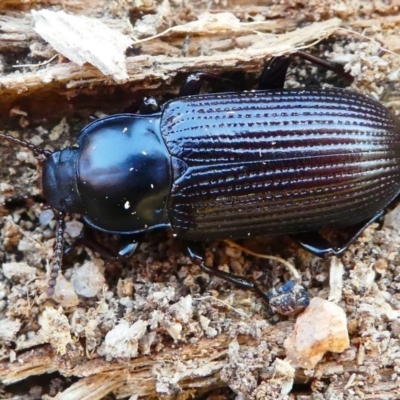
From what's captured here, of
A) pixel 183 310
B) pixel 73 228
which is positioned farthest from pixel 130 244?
pixel 183 310

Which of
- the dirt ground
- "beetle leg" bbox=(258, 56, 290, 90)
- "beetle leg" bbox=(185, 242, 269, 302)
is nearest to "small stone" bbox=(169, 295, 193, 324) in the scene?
the dirt ground

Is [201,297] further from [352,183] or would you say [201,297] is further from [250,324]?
[352,183]

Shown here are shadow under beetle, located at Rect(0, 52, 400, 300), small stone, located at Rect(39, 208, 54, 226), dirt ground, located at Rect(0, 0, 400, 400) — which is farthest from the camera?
small stone, located at Rect(39, 208, 54, 226)

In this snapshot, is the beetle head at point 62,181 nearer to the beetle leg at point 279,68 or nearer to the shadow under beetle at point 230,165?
the shadow under beetle at point 230,165

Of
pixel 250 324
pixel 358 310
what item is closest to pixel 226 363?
pixel 250 324

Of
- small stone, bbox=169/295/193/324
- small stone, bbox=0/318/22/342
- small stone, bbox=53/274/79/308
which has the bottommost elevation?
small stone, bbox=0/318/22/342

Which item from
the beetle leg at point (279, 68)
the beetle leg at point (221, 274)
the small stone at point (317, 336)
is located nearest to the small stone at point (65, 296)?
the beetle leg at point (221, 274)

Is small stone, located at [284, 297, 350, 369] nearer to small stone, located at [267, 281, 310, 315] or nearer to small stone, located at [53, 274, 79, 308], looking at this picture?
small stone, located at [267, 281, 310, 315]
